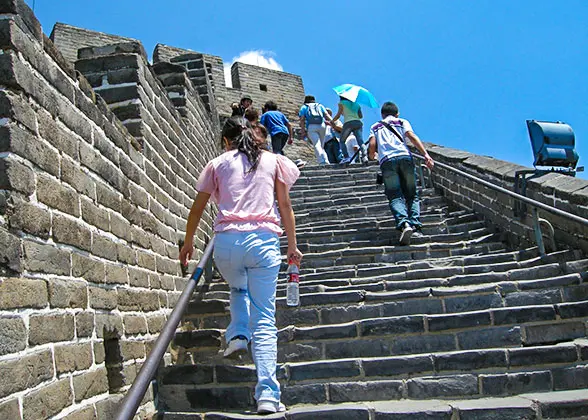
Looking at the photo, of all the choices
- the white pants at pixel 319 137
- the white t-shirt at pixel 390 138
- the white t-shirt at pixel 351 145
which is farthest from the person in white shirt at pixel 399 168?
the white pants at pixel 319 137

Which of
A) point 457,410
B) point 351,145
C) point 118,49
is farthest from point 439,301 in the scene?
point 351,145

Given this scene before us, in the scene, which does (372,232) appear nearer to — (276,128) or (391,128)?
(391,128)

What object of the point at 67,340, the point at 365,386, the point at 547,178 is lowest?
the point at 365,386

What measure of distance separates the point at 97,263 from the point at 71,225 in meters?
0.35

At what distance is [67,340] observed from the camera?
271cm

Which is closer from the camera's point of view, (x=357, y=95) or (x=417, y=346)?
(x=417, y=346)

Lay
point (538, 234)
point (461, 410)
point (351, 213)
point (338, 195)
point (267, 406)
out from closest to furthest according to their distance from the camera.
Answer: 1. point (267, 406)
2. point (461, 410)
3. point (538, 234)
4. point (351, 213)
5. point (338, 195)

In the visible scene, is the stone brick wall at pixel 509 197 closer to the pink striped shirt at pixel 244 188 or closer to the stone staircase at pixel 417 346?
the stone staircase at pixel 417 346

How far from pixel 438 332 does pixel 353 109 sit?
25.6 feet

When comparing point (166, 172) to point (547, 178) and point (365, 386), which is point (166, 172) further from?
point (547, 178)

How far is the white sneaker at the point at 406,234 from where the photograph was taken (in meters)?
6.26

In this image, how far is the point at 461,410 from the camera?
3418 millimetres

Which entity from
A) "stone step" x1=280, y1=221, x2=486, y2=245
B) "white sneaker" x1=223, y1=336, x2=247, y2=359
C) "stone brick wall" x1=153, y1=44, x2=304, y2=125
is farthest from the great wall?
"stone brick wall" x1=153, y1=44, x2=304, y2=125

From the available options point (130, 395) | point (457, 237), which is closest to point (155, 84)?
point (130, 395)
